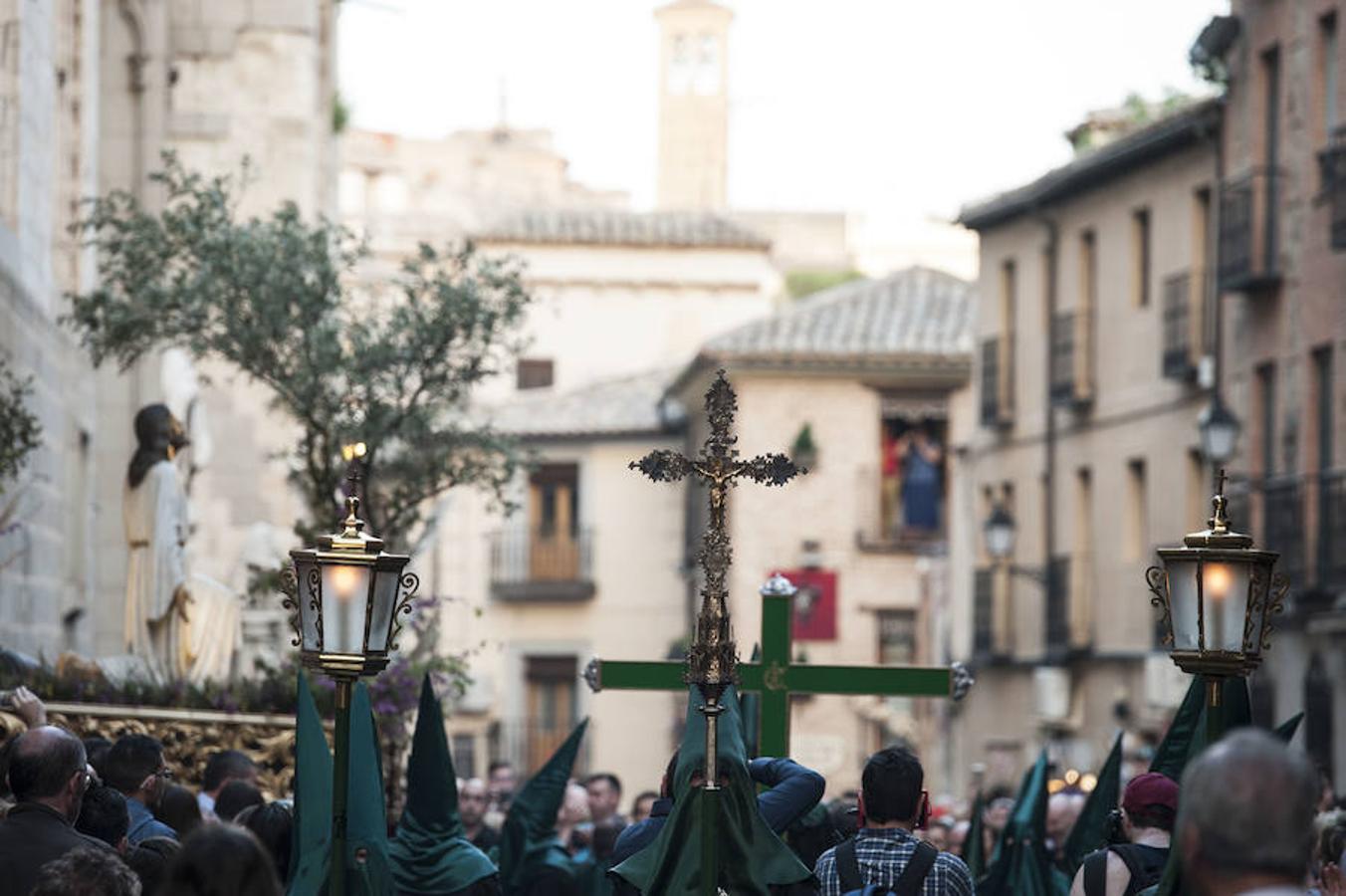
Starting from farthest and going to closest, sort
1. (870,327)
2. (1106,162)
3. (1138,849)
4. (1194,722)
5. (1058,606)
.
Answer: (870,327), (1058,606), (1106,162), (1194,722), (1138,849)

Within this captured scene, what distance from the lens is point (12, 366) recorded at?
68.5 ft

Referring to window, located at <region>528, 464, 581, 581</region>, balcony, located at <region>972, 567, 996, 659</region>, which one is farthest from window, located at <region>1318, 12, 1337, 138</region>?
window, located at <region>528, 464, 581, 581</region>

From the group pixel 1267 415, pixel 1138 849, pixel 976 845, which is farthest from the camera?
pixel 1267 415

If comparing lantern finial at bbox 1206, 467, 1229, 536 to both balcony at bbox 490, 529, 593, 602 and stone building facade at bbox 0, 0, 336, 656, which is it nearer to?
stone building facade at bbox 0, 0, 336, 656

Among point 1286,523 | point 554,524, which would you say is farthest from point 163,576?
point 554,524

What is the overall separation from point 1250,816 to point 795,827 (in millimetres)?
6286

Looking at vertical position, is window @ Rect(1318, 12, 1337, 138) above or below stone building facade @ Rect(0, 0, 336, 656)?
above

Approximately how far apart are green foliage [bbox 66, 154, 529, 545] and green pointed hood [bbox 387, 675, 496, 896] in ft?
35.5

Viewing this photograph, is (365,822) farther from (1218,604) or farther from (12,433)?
(12,433)

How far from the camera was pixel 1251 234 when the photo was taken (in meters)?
35.7

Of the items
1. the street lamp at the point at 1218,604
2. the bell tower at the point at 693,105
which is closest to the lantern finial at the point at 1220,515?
the street lamp at the point at 1218,604

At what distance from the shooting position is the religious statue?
1812cm

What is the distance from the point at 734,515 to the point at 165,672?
3906 cm

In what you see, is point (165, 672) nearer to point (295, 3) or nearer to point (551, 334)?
point (295, 3)
